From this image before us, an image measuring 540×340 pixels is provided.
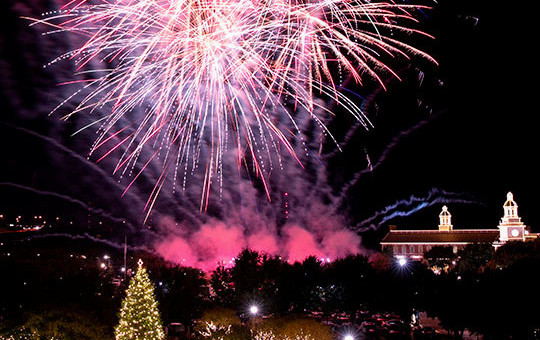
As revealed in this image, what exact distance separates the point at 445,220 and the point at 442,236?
4.16 m

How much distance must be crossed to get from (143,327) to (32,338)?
6229mm

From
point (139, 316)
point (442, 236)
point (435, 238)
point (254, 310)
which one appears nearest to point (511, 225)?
point (442, 236)

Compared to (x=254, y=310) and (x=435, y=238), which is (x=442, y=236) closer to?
(x=435, y=238)

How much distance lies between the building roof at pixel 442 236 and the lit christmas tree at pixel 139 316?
72.8 m

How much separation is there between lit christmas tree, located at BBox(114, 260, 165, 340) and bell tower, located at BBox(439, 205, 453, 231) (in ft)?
259

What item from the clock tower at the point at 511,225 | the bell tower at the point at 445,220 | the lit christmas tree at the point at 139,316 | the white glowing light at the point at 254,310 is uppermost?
the bell tower at the point at 445,220

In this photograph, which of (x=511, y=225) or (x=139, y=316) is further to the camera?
(x=511, y=225)

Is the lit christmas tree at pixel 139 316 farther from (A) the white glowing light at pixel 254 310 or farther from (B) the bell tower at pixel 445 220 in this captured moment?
(B) the bell tower at pixel 445 220

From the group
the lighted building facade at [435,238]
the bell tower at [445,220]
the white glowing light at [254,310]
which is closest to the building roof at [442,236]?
the lighted building facade at [435,238]

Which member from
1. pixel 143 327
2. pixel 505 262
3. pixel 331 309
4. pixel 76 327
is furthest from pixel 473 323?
pixel 505 262

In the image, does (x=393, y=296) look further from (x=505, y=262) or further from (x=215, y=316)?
(x=505, y=262)

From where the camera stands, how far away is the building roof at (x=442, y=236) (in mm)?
82688

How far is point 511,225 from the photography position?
7269cm

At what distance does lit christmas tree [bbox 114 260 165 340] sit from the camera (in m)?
15.9
